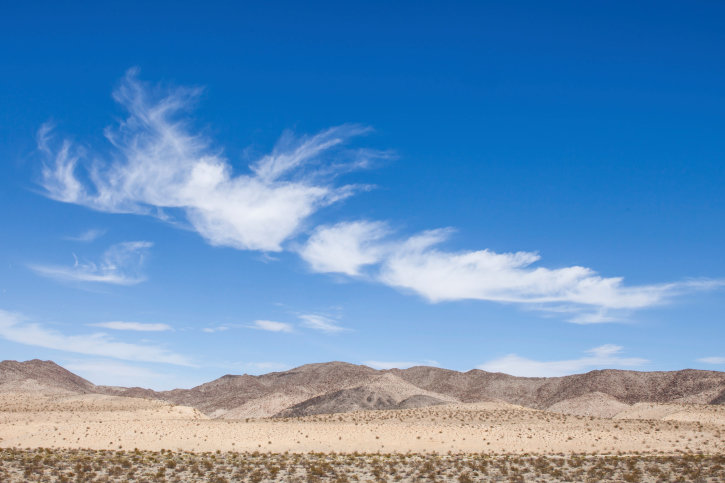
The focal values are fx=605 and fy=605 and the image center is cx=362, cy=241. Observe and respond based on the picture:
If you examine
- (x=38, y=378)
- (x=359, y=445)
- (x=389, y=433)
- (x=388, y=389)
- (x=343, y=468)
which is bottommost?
(x=343, y=468)

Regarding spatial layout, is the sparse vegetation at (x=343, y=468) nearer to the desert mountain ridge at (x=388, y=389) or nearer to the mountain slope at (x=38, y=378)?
the desert mountain ridge at (x=388, y=389)

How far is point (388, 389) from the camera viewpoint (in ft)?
326

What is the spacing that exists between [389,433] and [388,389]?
168 ft

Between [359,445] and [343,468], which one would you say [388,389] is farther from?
[343,468]

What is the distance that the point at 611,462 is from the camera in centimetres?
3291

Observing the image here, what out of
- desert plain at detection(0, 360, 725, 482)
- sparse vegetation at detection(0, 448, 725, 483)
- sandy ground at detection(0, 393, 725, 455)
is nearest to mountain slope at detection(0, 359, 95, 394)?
desert plain at detection(0, 360, 725, 482)

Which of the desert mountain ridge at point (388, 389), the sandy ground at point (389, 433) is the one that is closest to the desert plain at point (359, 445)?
the sandy ground at point (389, 433)

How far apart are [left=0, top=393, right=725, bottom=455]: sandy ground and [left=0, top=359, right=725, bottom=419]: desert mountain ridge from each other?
96.5ft

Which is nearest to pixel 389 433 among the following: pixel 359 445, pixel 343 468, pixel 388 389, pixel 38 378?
pixel 359 445

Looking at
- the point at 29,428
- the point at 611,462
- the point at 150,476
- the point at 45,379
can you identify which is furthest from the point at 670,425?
the point at 45,379

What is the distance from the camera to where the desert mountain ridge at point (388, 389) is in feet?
320

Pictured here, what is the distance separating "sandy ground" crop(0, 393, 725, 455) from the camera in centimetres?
4322

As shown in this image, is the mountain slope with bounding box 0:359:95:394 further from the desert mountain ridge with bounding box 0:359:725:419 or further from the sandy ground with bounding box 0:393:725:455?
the sandy ground with bounding box 0:393:725:455

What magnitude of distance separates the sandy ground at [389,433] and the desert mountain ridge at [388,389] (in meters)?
29.4
